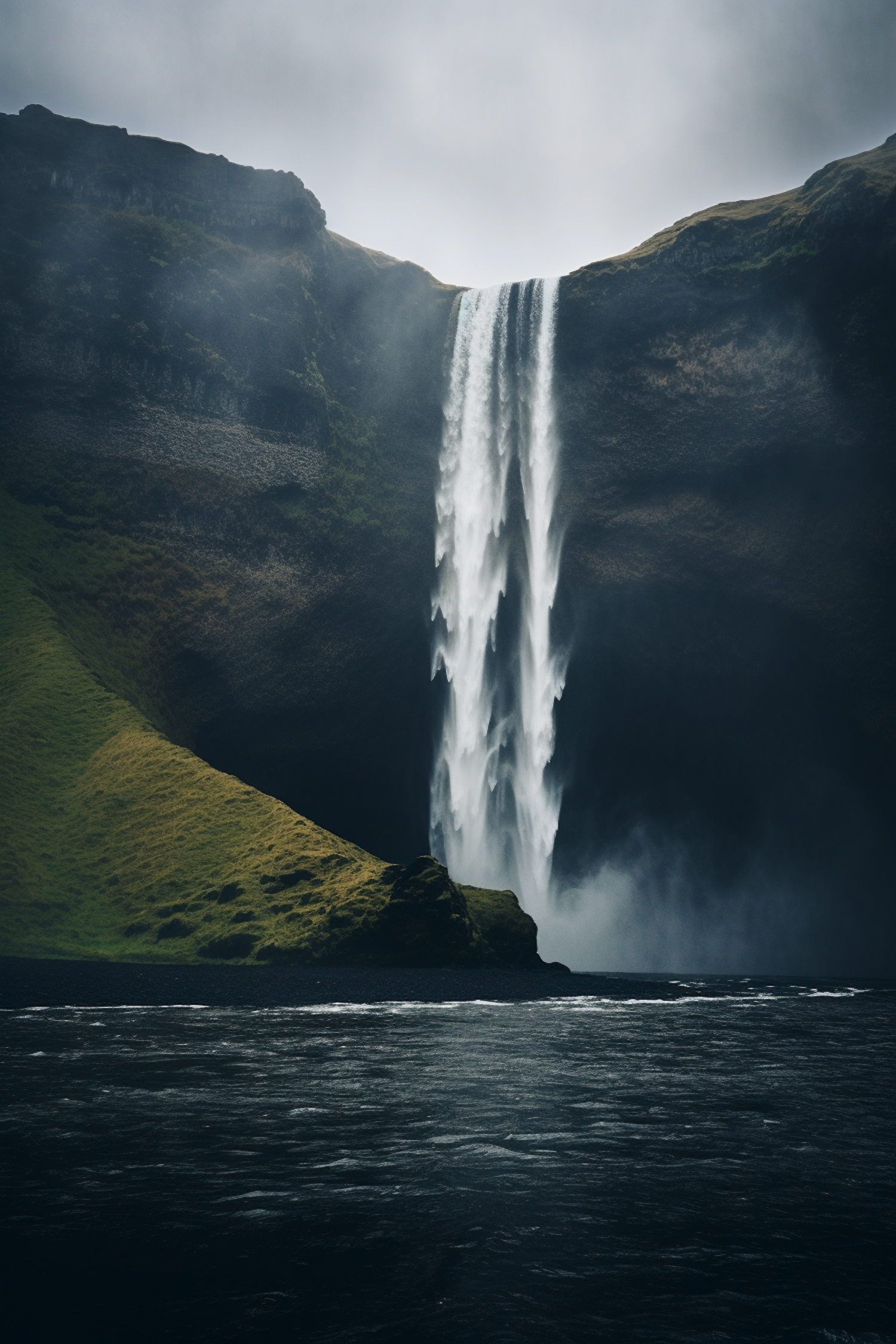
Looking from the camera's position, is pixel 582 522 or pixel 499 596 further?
pixel 582 522

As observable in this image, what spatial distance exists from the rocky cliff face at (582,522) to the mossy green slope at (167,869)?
7.50 metres

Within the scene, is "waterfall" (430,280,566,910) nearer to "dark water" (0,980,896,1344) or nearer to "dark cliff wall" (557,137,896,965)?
"dark cliff wall" (557,137,896,965)

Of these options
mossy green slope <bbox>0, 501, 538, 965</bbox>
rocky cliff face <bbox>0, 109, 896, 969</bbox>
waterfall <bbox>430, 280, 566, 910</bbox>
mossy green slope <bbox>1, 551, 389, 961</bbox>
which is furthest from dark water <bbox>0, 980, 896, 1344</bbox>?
rocky cliff face <bbox>0, 109, 896, 969</bbox>

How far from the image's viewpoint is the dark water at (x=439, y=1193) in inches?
199

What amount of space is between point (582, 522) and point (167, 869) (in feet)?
88.1

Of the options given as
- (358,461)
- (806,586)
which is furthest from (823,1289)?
(358,461)

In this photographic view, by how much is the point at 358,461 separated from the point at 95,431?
13.1 meters

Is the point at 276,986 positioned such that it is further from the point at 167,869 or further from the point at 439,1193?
the point at 439,1193

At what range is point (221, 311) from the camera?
169ft

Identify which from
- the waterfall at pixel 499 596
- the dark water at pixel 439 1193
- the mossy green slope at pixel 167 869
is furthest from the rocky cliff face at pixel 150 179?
the dark water at pixel 439 1193

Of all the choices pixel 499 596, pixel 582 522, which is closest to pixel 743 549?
pixel 582 522

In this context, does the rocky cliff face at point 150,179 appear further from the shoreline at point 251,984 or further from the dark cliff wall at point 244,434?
the shoreline at point 251,984

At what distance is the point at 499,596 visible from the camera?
47969mm

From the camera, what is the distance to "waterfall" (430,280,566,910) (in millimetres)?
45375
